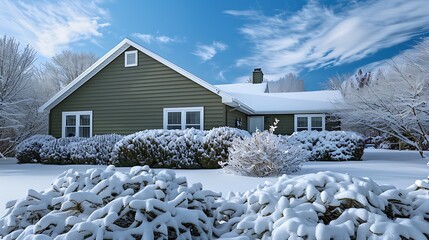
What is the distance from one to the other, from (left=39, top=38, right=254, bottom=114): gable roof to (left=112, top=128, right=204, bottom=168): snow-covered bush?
8.27 ft

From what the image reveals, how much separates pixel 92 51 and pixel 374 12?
29070mm

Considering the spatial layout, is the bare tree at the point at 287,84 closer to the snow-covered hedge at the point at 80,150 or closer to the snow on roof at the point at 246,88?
the snow on roof at the point at 246,88

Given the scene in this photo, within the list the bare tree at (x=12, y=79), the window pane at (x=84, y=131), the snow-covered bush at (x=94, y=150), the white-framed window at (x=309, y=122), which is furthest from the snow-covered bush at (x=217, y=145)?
the bare tree at (x=12, y=79)

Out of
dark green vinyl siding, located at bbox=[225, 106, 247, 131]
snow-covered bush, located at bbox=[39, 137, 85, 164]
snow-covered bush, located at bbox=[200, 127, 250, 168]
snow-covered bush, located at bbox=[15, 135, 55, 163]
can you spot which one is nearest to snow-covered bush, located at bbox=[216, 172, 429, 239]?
snow-covered bush, located at bbox=[200, 127, 250, 168]

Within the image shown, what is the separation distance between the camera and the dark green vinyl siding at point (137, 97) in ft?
42.4

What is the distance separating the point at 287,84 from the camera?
4362cm

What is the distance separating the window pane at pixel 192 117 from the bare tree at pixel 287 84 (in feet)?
102

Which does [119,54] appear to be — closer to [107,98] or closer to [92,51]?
[107,98]

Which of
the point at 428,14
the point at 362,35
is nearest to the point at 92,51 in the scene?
the point at 362,35

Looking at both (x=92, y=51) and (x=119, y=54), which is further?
(x=92, y=51)

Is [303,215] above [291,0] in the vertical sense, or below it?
below

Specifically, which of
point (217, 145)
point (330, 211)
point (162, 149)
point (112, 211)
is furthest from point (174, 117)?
point (330, 211)

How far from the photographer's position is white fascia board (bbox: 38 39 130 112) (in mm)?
14016

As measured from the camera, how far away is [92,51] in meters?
33.5
